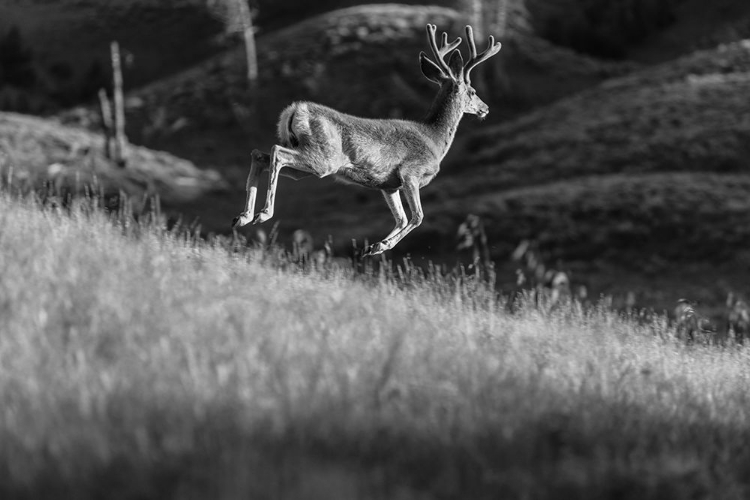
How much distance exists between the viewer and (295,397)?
4957 mm

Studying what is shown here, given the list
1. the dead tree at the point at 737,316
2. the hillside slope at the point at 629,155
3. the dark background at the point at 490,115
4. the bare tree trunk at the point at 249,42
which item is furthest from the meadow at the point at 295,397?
the bare tree trunk at the point at 249,42

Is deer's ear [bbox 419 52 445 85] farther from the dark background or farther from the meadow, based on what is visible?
the dark background

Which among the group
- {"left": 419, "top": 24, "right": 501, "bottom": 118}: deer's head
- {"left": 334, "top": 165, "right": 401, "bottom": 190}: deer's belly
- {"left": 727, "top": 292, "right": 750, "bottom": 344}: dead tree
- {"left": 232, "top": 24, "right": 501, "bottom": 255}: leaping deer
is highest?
{"left": 419, "top": 24, "right": 501, "bottom": 118}: deer's head

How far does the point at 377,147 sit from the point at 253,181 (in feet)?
4.22

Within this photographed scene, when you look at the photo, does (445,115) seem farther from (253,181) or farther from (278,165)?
(253,181)

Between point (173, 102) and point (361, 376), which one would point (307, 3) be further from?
point (361, 376)

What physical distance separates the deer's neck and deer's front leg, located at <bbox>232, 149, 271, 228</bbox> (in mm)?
2054

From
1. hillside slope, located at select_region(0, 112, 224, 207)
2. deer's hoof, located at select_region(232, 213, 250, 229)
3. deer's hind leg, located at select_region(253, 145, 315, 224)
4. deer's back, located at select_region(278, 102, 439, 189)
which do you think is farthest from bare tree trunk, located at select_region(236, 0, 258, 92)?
deer's hoof, located at select_region(232, 213, 250, 229)

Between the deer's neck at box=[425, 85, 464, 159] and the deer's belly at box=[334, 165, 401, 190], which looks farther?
the deer's neck at box=[425, 85, 464, 159]

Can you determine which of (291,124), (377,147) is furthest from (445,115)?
(291,124)

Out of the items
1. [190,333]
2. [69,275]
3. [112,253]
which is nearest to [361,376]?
[190,333]

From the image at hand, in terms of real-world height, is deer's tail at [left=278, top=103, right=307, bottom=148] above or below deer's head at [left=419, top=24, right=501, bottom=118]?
below

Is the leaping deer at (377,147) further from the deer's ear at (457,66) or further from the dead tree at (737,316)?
the dead tree at (737,316)

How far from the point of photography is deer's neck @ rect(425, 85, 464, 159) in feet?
32.7
